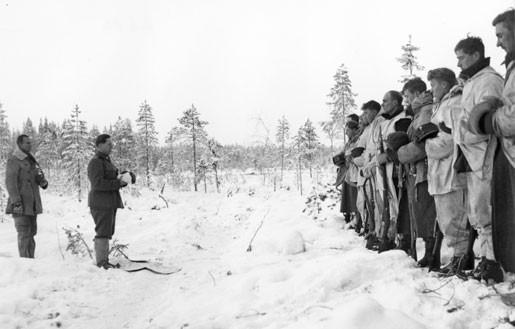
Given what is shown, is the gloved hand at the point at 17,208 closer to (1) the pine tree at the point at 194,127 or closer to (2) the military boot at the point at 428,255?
(2) the military boot at the point at 428,255

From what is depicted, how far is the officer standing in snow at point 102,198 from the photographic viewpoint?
21.2 feet

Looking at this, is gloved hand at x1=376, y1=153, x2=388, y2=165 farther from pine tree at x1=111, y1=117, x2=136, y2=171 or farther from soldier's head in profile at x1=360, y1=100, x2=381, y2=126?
pine tree at x1=111, y1=117, x2=136, y2=171

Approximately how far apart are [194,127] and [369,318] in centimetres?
4206

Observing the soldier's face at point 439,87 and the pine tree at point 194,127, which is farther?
the pine tree at point 194,127

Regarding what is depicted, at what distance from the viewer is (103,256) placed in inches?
254

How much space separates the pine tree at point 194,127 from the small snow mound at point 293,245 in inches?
1458

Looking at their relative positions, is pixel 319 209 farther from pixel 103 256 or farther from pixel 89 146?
pixel 89 146

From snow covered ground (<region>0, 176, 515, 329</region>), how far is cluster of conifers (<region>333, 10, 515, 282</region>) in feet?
1.41

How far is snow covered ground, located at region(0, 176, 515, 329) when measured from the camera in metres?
2.68

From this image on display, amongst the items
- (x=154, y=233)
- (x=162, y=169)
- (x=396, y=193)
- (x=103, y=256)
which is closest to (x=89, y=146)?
(x=162, y=169)

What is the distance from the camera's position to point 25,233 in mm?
6668

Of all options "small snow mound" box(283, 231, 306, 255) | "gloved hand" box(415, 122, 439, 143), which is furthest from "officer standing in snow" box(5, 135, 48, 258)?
"gloved hand" box(415, 122, 439, 143)

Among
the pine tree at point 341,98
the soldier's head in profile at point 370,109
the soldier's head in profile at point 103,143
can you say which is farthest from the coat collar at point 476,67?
the pine tree at point 341,98

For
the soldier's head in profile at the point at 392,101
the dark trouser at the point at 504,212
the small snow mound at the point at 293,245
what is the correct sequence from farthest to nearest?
the small snow mound at the point at 293,245, the soldier's head in profile at the point at 392,101, the dark trouser at the point at 504,212
